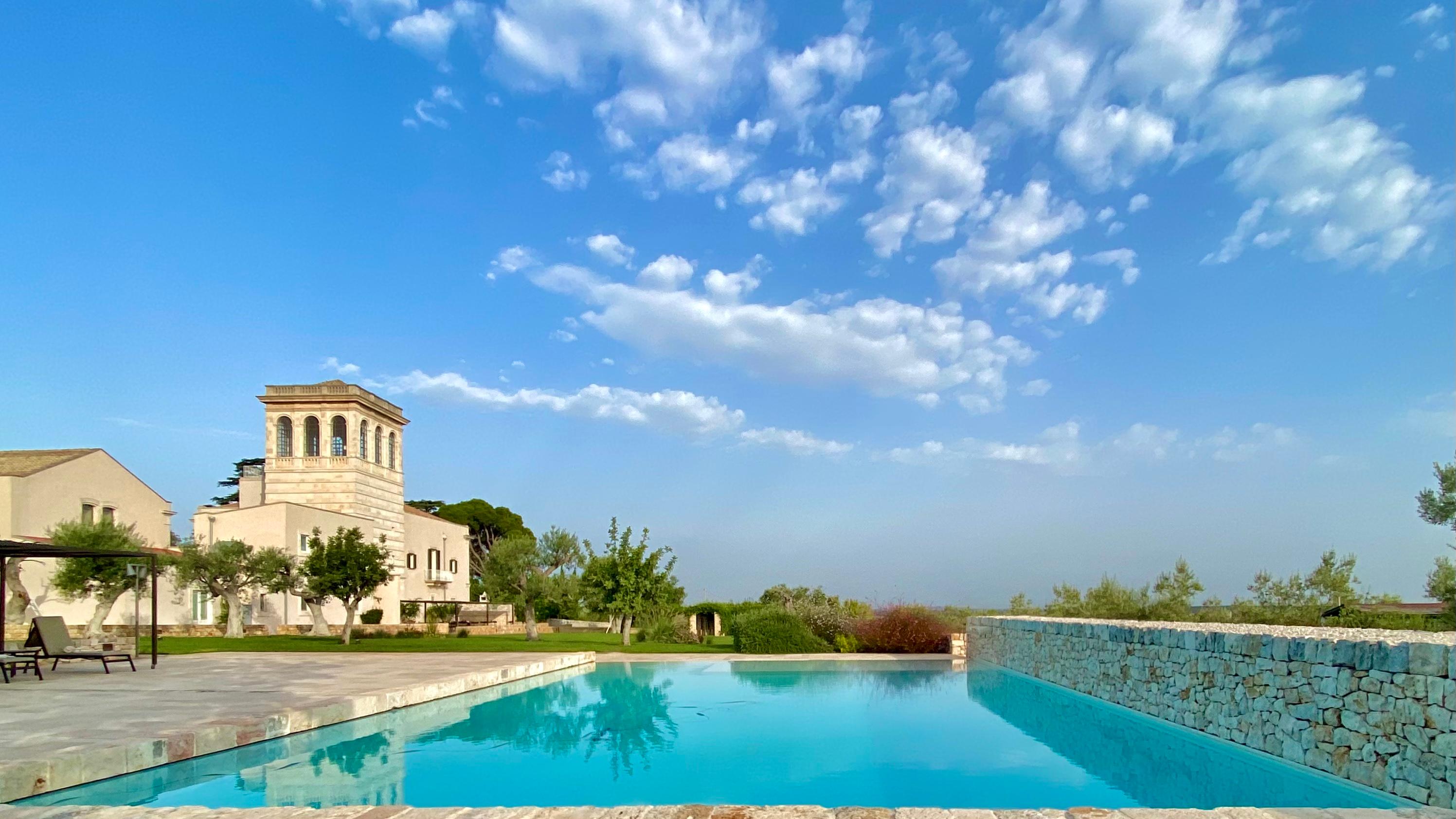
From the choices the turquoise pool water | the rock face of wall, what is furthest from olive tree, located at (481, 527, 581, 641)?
the rock face of wall

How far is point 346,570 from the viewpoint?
2541 centimetres

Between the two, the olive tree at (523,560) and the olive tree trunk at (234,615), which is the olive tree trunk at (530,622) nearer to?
the olive tree at (523,560)

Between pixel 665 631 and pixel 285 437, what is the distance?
23440 millimetres

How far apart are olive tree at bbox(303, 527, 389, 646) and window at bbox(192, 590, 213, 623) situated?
24.8 ft

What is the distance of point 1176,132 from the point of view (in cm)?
1630

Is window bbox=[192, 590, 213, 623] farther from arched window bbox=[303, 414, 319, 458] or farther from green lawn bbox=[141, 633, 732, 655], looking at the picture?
arched window bbox=[303, 414, 319, 458]

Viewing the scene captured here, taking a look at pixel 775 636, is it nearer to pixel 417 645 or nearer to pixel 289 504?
pixel 417 645

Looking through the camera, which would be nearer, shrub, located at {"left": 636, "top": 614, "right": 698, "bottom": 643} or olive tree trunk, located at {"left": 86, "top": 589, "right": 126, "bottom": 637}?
olive tree trunk, located at {"left": 86, "top": 589, "right": 126, "bottom": 637}

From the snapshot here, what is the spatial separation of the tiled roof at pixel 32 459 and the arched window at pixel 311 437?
29.8 ft

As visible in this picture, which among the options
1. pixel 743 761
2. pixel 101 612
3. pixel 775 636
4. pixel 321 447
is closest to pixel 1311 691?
pixel 743 761

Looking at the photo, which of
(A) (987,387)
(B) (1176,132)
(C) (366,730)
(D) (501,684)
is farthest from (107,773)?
(A) (987,387)

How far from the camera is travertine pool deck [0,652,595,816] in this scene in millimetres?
7199

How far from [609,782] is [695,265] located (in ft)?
52.5

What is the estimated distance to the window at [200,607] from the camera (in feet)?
101
